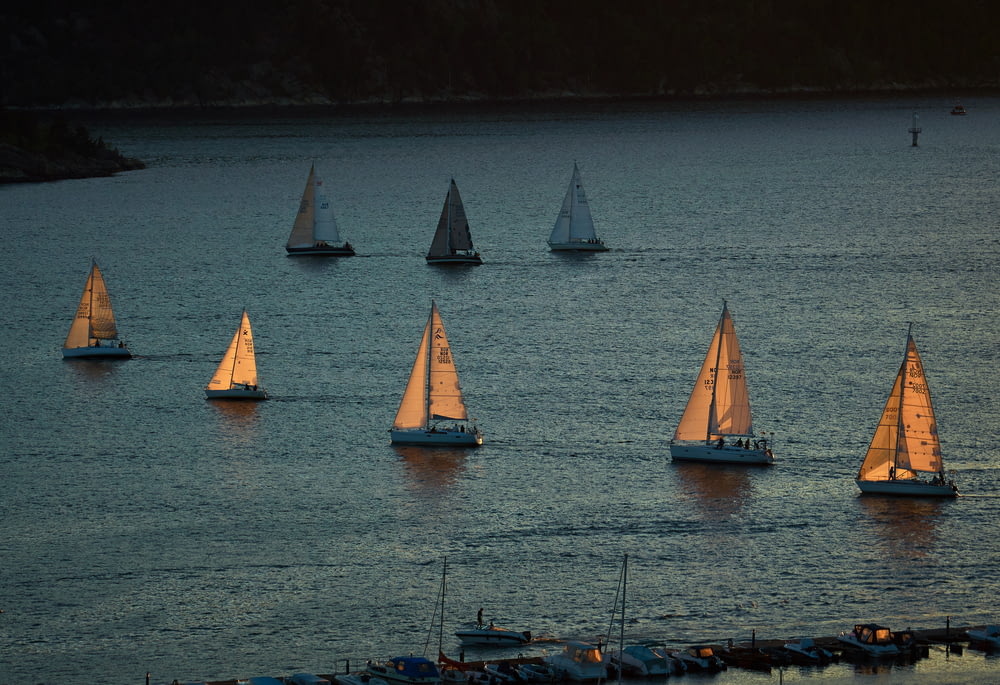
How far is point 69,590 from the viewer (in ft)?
252

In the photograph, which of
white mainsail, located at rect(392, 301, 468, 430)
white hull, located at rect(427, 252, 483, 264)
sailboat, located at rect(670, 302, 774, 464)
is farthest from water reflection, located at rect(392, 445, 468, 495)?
white hull, located at rect(427, 252, 483, 264)

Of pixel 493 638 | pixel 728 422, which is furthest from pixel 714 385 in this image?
pixel 493 638

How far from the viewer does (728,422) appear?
94625mm

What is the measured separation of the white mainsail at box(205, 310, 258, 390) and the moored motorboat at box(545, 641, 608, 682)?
46.4m

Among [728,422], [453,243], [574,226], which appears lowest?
[728,422]

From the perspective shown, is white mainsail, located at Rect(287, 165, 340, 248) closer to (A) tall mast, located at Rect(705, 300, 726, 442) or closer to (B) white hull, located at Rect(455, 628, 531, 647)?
(A) tall mast, located at Rect(705, 300, 726, 442)

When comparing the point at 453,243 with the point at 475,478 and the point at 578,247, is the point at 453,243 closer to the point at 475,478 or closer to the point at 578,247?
the point at 578,247

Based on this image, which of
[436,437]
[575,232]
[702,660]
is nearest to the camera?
[702,660]

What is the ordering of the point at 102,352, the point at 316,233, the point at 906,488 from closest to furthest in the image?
the point at 906,488 → the point at 102,352 → the point at 316,233

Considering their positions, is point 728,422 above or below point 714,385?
below

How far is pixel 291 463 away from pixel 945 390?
37.7 meters

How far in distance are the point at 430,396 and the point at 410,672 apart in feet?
112

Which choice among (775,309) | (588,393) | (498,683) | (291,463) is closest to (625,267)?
(775,309)

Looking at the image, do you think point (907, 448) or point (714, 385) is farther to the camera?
point (714, 385)
